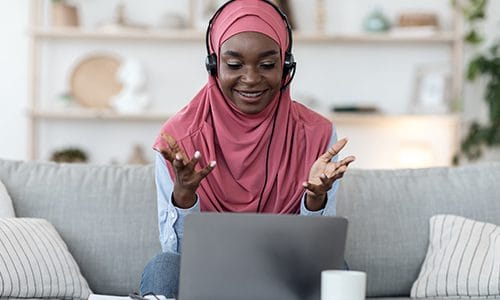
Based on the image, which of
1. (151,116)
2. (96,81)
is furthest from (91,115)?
(151,116)

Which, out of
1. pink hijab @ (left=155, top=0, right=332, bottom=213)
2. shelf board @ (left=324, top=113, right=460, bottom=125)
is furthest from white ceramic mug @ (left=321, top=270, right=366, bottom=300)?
shelf board @ (left=324, top=113, right=460, bottom=125)

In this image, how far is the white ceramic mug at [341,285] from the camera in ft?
4.91

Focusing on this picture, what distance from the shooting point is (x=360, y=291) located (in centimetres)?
153

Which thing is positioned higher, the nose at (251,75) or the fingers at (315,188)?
the nose at (251,75)

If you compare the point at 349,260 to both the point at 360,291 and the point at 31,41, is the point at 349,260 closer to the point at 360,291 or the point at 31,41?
the point at 360,291

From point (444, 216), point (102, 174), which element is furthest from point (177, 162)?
point (444, 216)

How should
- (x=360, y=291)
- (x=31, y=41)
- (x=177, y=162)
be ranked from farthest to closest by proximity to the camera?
(x=31, y=41) → (x=177, y=162) → (x=360, y=291)

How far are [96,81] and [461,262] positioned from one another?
3.20 m

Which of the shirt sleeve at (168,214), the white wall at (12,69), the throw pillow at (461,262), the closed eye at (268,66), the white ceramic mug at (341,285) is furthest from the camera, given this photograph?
the white wall at (12,69)

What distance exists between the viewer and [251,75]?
2086 millimetres

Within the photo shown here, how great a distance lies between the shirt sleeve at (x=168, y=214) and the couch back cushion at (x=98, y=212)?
0.44 metres

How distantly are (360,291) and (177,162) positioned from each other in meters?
0.48

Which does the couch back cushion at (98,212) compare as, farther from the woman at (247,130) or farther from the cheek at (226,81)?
the cheek at (226,81)

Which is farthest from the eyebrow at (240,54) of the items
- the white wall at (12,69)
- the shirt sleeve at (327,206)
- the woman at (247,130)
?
the white wall at (12,69)
